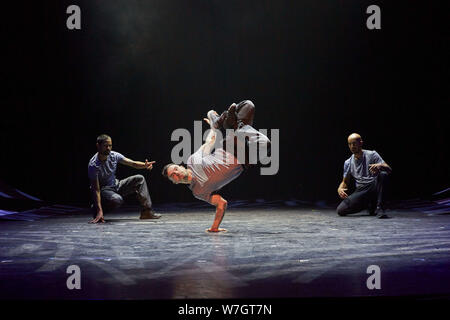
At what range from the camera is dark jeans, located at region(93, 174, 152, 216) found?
5535mm

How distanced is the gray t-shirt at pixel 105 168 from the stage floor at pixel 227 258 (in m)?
0.64

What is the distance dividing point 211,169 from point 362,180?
7.90 feet

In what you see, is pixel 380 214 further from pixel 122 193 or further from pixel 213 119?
pixel 122 193

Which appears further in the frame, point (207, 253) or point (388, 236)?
point (388, 236)

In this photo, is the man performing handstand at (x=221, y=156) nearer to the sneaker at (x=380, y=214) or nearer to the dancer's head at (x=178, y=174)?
the dancer's head at (x=178, y=174)

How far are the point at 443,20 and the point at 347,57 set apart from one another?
4.77 feet

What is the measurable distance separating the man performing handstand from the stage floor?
41 cm

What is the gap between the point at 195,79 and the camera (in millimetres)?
8031

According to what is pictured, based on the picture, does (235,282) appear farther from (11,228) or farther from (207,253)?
(11,228)

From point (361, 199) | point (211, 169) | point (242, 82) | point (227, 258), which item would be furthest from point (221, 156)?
point (242, 82)

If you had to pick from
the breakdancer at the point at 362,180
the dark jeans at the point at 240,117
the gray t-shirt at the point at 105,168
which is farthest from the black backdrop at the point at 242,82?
the dark jeans at the point at 240,117

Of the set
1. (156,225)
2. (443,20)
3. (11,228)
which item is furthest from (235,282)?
(443,20)
